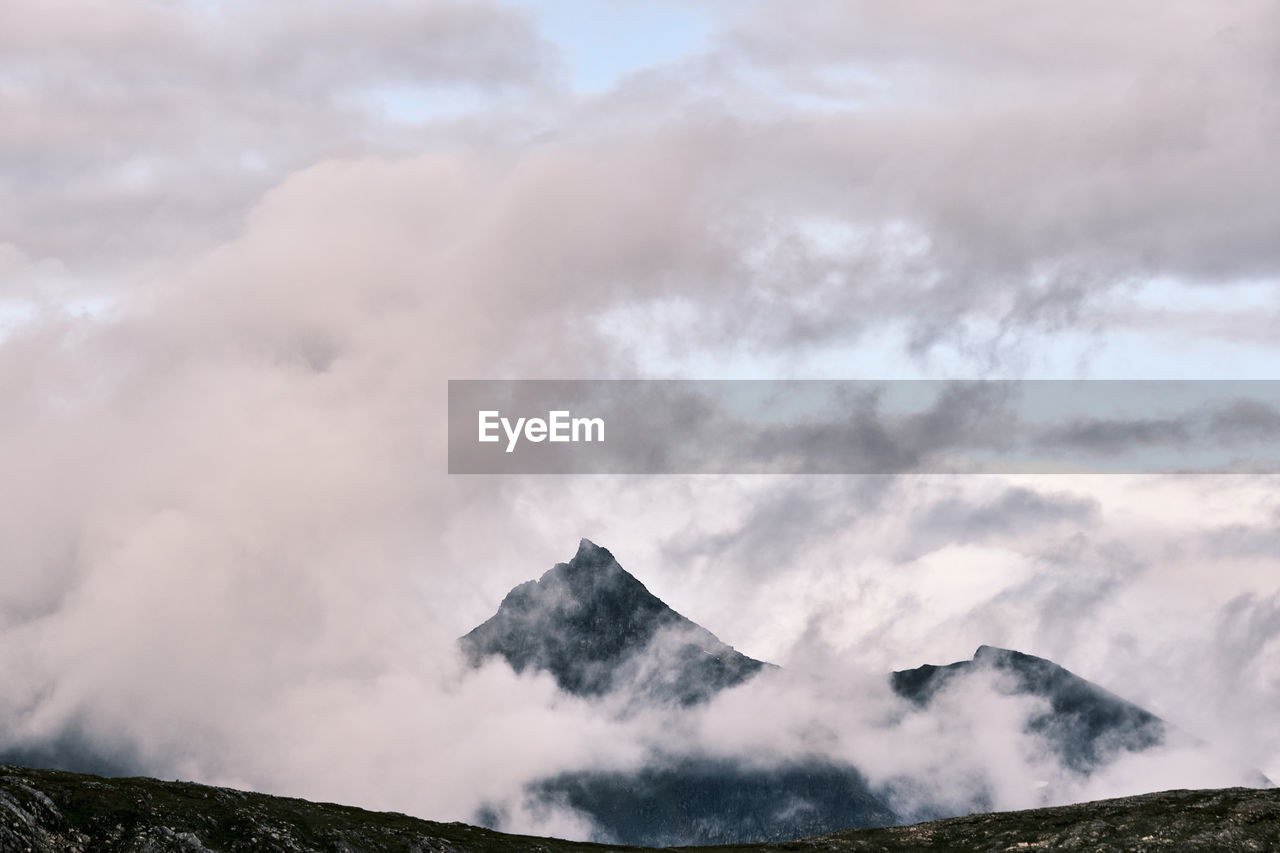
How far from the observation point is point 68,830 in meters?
142

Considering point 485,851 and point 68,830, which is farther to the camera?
point 485,851

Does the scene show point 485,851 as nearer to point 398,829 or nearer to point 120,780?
point 398,829

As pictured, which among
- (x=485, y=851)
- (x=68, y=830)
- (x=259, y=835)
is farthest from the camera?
(x=485, y=851)

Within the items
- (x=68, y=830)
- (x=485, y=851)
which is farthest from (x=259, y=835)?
(x=485, y=851)

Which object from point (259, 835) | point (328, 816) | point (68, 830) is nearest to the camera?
point (68, 830)

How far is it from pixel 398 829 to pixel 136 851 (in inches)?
1848

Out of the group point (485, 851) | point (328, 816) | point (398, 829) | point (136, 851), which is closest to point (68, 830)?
point (136, 851)

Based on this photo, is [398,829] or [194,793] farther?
[398,829]

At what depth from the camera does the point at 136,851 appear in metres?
145

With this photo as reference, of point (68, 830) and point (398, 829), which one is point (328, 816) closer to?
point (398, 829)

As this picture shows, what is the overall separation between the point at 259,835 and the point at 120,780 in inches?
816

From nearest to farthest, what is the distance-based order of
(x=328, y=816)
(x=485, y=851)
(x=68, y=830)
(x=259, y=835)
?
1. (x=68, y=830)
2. (x=259, y=835)
3. (x=328, y=816)
4. (x=485, y=851)

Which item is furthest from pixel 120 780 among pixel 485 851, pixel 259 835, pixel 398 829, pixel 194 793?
pixel 485 851

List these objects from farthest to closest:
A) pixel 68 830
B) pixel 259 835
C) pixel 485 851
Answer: pixel 485 851 → pixel 259 835 → pixel 68 830
